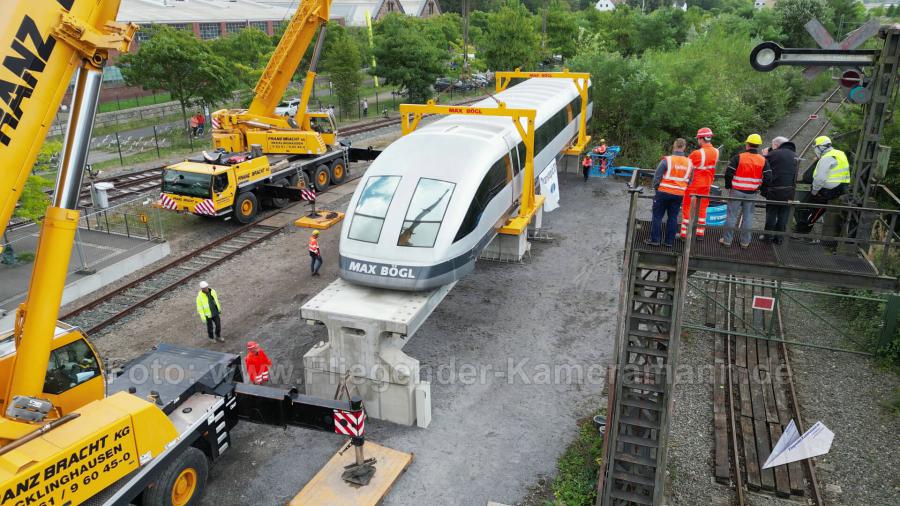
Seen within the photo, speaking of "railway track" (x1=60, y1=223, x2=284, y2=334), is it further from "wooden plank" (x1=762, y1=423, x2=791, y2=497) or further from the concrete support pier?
"wooden plank" (x1=762, y1=423, x2=791, y2=497)

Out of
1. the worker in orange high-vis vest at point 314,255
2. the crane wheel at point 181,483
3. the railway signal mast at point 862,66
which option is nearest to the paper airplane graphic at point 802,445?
the railway signal mast at point 862,66

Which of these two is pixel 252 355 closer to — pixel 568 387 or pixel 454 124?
pixel 568 387

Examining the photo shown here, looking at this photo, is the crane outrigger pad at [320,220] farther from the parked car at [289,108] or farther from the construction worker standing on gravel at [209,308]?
the parked car at [289,108]

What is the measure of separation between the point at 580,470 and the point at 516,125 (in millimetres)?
8051

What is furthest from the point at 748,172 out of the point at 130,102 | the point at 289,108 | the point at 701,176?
the point at 130,102

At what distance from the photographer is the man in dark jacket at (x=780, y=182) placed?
34.3 ft

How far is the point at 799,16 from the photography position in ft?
169

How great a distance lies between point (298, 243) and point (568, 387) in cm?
1018

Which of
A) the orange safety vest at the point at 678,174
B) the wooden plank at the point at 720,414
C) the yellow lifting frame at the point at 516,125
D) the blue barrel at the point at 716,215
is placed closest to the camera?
the wooden plank at the point at 720,414

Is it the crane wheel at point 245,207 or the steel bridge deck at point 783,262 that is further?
the crane wheel at point 245,207

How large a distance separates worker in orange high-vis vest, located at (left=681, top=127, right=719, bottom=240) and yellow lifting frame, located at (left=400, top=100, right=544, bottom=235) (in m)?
4.77

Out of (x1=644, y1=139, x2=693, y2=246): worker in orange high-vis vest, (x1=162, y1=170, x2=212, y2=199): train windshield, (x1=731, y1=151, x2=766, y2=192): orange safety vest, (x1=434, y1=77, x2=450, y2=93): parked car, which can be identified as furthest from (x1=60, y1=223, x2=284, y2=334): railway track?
(x1=434, y1=77, x2=450, y2=93): parked car

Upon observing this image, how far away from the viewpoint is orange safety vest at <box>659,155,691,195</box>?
992 centimetres

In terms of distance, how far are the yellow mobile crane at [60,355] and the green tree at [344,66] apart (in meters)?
35.4
